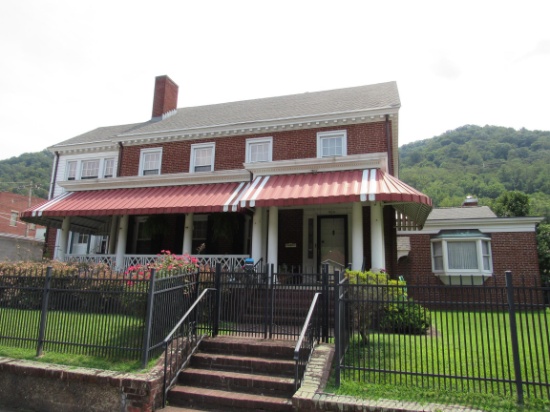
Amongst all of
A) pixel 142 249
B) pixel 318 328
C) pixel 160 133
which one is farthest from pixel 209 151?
pixel 318 328

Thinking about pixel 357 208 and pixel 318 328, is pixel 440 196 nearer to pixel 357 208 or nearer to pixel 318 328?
pixel 357 208

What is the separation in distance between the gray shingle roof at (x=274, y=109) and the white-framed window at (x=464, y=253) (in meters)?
6.94

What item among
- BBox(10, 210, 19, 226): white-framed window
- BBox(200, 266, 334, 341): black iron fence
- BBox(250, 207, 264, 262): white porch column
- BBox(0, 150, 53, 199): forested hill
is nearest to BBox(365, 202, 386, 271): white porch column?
BBox(200, 266, 334, 341): black iron fence

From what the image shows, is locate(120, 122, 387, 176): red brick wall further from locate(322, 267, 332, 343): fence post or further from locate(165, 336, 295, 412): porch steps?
locate(165, 336, 295, 412): porch steps

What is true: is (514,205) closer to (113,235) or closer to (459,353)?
(459,353)

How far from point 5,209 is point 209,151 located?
39733mm

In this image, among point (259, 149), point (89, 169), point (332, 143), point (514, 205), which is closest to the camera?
point (332, 143)

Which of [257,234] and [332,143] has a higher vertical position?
[332,143]

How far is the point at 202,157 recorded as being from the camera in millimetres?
17859

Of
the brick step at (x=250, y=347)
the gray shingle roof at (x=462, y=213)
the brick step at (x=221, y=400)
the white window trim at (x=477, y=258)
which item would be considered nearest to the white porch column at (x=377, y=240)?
the brick step at (x=250, y=347)

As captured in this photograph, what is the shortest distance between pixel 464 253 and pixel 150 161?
51.2 ft

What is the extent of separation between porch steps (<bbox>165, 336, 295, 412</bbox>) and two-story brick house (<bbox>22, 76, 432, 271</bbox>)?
450cm

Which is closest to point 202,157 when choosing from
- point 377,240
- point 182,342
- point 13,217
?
point 377,240

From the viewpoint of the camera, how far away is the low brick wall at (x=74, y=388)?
6238 millimetres
